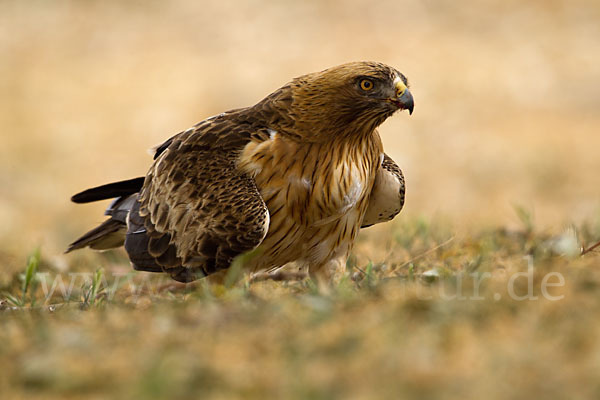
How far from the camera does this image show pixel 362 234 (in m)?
7.85

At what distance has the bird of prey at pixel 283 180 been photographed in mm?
5082

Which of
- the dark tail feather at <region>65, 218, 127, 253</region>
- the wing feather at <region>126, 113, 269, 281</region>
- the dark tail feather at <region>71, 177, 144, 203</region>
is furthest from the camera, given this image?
the dark tail feather at <region>65, 218, 127, 253</region>

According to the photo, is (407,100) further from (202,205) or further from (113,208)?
(113,208)

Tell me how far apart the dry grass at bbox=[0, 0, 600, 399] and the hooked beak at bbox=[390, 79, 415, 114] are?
101cm

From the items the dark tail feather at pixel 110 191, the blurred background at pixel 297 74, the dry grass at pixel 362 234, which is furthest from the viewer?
the blurred background at pixel 297 74

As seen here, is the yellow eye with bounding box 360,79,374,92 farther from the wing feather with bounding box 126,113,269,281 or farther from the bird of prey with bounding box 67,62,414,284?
the wing feather with bounding box 126,113,269,281

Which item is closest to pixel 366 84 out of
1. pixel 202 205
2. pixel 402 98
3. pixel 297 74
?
pixel 402 98

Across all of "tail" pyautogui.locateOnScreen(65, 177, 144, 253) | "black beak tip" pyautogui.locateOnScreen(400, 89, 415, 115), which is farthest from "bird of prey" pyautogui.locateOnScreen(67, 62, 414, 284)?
"tail" pyautogui.locateOnScreen(65, 177, 144, 253)

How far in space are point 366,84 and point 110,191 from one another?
2.26m

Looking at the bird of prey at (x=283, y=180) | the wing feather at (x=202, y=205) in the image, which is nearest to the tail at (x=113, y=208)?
the wing feather at (x=202, y=205)

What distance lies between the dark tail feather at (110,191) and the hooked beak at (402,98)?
2.26 m

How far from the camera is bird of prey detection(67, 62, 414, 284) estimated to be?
5.08 meters

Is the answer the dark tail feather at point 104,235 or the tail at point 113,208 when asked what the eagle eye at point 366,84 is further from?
the dark tail feather at point 104,235

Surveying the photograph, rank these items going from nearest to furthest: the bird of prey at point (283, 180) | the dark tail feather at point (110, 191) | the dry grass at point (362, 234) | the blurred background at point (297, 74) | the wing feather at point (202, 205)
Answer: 1. the dry grass at point (362, 234)
2. the wing feather at point (202, 205)
3. the bird of prey at point (283, 180)
4. the dark tail feather at point (110, 191)
5. the blurred background at point (297, 74)
